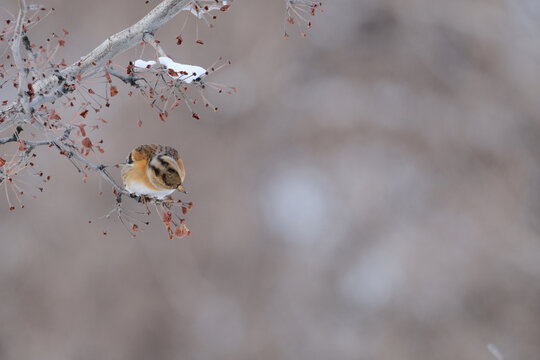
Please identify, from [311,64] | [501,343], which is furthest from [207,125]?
[501,343]

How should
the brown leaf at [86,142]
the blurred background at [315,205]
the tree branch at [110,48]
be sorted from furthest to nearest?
the blurred background at [315,205]
the tree branch at [110,48]
the brown leaf at [86,142]

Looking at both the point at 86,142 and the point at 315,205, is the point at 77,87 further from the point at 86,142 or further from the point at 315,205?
the point at 315,205

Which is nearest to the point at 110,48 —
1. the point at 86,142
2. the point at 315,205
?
the point at 86,142

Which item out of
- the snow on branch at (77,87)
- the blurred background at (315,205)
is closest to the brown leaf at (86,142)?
the snow on branch at (77,87)

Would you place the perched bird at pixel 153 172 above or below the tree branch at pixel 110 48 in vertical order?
below

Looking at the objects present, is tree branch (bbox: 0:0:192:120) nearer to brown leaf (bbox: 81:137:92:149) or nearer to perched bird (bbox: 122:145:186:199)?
brown leaf (bbox: 81:137:92:149)

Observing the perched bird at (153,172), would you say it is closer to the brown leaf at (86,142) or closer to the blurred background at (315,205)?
the brown leaf at (86,142)
